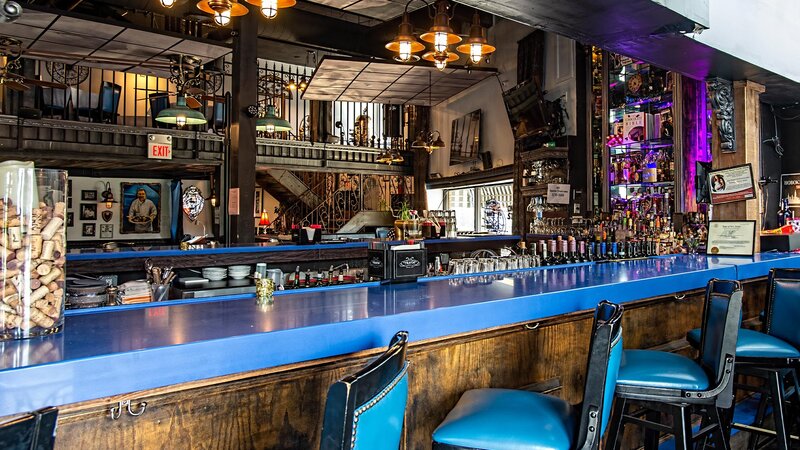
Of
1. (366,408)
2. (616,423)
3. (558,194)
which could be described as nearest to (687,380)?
(616,423)

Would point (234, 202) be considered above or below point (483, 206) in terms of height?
below

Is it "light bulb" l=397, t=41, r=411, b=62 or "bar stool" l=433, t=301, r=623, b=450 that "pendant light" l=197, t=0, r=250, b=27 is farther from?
"bar stool" l=433, t=301, r=623, b=450

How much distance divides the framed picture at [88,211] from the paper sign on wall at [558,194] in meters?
9.94

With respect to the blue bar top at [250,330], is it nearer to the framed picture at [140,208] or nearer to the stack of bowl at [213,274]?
the stack of bowl at [213,274]

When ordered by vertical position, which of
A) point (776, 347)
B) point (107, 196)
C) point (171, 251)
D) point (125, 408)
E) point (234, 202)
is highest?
point (107, 196)

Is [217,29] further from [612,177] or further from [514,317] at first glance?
[514,317]

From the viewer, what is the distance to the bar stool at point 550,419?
1496 mm

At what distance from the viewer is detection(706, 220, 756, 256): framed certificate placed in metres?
4.39

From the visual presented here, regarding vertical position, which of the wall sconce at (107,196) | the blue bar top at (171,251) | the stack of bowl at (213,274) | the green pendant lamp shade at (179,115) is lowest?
the stack of bowl at (213,274)

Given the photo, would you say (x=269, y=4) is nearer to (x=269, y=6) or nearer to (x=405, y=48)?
(x=269, y=6)

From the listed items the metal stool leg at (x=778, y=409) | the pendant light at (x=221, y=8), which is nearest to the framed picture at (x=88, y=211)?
the pendant light at (x=221, y=8)

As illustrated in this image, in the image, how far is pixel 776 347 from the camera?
8.86 ft

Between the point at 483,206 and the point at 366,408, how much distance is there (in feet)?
37.3

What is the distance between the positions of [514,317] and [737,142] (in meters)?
3.61
